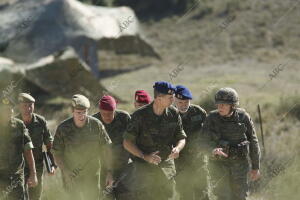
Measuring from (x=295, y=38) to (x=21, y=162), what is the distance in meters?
26.5

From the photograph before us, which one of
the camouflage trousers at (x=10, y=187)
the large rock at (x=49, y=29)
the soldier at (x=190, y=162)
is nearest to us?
the camouflage trousers at (x=10, y=187)

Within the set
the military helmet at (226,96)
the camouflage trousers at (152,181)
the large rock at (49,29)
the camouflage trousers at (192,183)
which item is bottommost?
the large rock at (49,29)

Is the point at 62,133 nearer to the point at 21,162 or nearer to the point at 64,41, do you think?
the point at 21,162

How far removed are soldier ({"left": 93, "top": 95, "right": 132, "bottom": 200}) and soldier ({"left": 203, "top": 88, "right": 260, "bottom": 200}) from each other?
997 mm

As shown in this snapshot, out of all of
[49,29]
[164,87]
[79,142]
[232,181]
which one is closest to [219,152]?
[232,181]

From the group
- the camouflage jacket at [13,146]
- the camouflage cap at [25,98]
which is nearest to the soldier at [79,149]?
the camouflage jacket at [13,146]

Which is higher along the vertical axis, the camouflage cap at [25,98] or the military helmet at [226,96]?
the military helmet at [226,96]

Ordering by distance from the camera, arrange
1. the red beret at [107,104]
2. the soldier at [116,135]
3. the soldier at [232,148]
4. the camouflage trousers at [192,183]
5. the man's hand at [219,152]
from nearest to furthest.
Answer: the man's hand at [219,152]
the soldier at [232,148]
the soldier at [116,135]
the red beret at [107,104]
the camouflage trousers at [192,183]

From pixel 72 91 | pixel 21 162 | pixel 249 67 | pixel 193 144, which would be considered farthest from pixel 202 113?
pixel 249 67

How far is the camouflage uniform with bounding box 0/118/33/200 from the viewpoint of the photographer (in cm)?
571

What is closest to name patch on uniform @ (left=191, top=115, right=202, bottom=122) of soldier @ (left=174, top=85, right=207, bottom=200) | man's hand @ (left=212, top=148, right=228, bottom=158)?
soldier @ (left=174, top=85, right=207, bottom=200)

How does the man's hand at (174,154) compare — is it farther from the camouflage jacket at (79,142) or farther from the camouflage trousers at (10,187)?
the camouflage trousers at (10,187)

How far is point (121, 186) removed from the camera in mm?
6355

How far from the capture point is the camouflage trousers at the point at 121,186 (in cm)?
617
